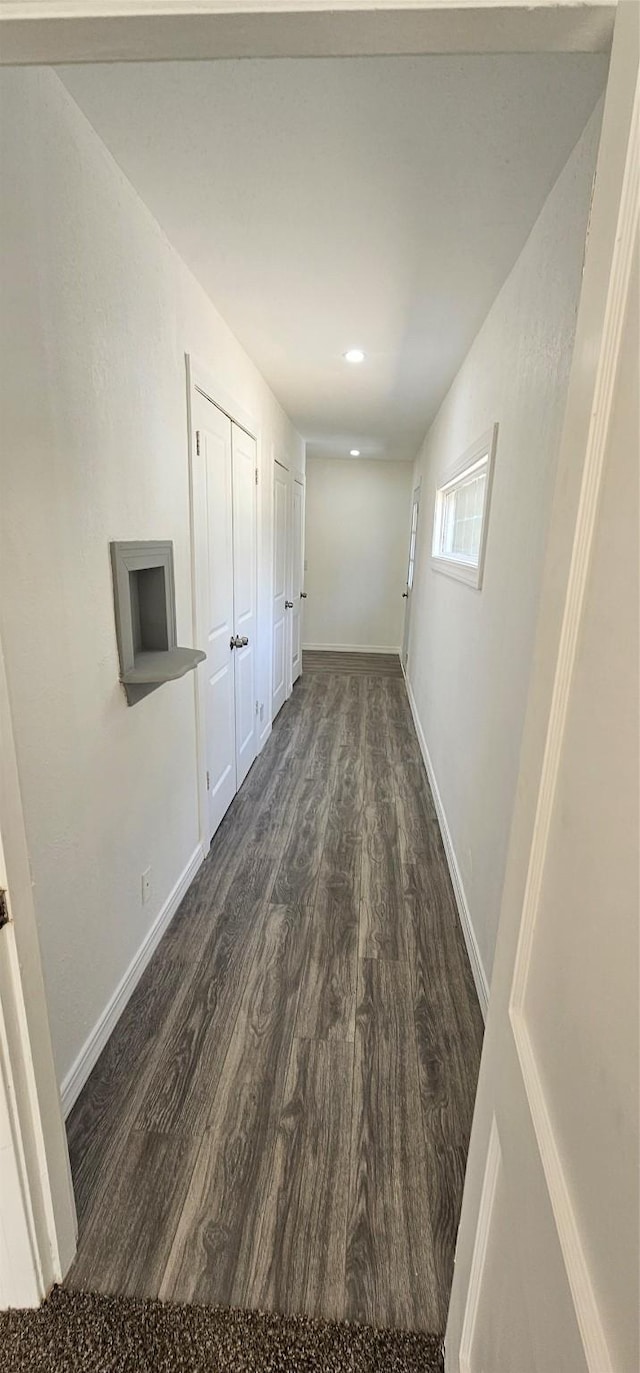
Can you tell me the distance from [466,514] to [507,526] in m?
1.40

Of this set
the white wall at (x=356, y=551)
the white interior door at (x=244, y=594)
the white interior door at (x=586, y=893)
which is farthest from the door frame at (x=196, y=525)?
the white wall at (x=356, y=551)

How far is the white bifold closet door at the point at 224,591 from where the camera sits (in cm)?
236

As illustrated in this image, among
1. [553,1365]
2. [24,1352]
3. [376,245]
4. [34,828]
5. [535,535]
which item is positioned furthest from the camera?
[376,245]

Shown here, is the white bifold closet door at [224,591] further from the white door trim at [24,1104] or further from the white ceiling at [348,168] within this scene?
the white door trim at [24,1104]

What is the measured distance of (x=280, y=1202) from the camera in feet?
4.21

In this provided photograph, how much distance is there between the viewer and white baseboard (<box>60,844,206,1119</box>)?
1.46 meters

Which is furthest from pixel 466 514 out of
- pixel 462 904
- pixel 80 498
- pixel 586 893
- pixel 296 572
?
pixel 586 893

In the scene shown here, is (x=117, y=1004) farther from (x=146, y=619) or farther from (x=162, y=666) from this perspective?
(x=146, y=619)

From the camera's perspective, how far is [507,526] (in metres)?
1.82

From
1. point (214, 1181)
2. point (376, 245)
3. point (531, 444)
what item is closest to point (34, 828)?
point (214, 1181)

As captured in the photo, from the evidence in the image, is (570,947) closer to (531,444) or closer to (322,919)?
(531,444)

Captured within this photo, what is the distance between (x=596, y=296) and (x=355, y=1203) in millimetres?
1758

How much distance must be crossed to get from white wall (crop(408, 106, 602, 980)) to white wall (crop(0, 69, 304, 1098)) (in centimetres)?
114

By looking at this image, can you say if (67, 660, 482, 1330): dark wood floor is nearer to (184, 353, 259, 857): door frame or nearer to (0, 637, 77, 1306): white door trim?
(0, 637, 77, 1306): white door trim
